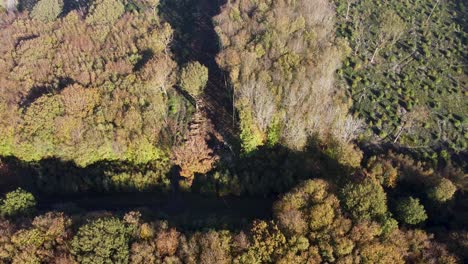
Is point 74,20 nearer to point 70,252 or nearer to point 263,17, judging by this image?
point 263,17

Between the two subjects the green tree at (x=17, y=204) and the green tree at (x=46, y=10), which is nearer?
the green tree at (x=17, y=204)

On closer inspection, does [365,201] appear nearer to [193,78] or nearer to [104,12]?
[193,78]

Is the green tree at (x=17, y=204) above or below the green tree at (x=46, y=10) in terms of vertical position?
below

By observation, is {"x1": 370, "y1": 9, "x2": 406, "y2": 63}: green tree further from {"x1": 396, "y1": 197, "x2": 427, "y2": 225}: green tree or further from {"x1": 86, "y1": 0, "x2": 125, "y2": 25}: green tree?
{"x1": 86, "y1": 0, "x2": 125, "y2": 25}: green tree

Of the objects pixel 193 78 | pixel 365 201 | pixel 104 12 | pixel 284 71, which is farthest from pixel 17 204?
pixel 365 201

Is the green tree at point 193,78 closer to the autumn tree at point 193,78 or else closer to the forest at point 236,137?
the autumn tree at point 193,78

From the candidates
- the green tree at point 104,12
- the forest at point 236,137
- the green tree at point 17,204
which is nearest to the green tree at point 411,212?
the forest at point 236,137

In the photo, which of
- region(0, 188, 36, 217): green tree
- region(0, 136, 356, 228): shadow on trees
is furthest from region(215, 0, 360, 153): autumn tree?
region(0, 188, 36, 217): green tree
